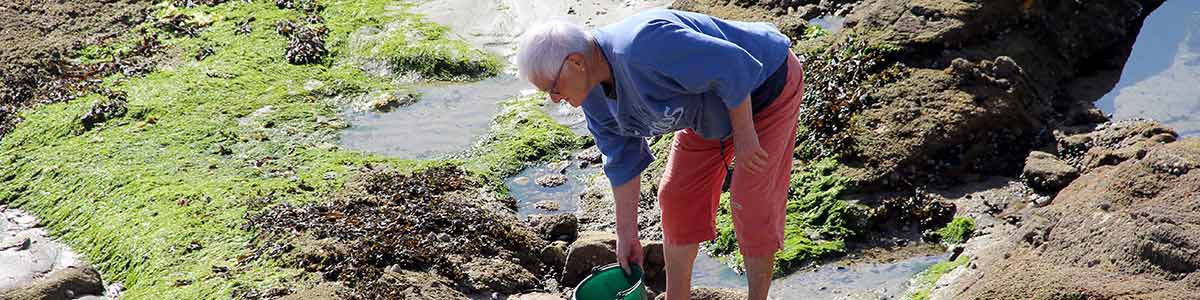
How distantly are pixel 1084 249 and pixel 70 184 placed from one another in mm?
5877

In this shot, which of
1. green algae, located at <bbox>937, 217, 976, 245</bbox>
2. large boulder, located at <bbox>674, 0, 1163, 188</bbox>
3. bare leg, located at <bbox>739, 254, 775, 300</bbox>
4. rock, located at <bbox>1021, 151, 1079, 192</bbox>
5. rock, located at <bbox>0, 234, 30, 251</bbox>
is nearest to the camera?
bare leg, located at <bbox>739, 254, 775, 300</bbox>

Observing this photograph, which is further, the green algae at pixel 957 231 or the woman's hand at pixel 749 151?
the green algae at pixel 957 231

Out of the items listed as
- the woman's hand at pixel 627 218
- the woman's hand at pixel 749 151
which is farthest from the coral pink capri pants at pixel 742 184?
the woman's hand at pixel 627 218

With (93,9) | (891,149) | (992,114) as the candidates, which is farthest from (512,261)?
(93,9)

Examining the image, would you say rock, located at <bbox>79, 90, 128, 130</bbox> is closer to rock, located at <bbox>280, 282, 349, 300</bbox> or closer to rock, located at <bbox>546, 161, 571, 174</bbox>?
rock, located at <bbox>546, 161, 571, 174</bbox>

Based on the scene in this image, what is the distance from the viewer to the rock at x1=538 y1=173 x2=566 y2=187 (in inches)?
301

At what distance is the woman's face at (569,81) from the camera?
3914 millimetres

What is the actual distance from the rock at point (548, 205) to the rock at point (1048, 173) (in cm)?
248

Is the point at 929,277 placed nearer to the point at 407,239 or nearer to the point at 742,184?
the point at 742,184

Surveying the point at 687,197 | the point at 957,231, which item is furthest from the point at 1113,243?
the point at 687,197

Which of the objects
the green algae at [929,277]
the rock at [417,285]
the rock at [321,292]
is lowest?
the rock at [417,285]

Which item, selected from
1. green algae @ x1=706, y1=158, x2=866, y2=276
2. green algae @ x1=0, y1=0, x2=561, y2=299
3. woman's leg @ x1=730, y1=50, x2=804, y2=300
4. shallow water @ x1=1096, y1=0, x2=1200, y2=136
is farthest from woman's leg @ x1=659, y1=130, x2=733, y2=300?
shallow water @ x1=1096, y1=0, x2=1200, y2=136

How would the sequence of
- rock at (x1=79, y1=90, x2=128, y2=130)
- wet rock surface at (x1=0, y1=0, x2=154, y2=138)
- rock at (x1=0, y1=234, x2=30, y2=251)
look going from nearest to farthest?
1. rock at (x1=0, y1=234, x2=30, y2=251)
2. rock at (x1=79, y1=90, x2=128, y2=130)
3. wet rock surface at (x1=0, y1=0, x2=154, y2=138)

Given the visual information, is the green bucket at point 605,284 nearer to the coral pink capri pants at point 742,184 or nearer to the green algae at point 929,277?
the coral pink capri pants at point 742,184
